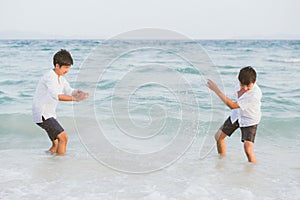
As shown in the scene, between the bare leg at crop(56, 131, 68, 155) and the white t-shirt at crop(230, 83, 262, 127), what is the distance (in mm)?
2205

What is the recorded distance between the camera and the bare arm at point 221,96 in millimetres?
4141

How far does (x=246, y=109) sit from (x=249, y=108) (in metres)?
0.04

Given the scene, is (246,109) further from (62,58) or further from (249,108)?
(62,58)

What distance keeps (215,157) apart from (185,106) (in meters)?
3.49

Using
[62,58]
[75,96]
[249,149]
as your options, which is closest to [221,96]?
[249,149]

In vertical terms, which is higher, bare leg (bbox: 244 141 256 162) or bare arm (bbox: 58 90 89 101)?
bare arm (bbox: 58 90 89 101)

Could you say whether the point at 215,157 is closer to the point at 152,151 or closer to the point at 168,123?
the point at 152,151

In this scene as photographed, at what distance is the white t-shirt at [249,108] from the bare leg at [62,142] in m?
2.20

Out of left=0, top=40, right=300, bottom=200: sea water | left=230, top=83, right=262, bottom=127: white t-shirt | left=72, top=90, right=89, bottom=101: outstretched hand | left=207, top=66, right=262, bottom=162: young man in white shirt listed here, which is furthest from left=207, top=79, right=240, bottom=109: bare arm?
left=72, top=90, right=89, bottom=101: outstretched hand

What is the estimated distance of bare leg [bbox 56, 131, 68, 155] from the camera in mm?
4742

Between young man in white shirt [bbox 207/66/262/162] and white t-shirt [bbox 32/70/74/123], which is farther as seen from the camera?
white t-shirt [bbox 32/70/74/123]

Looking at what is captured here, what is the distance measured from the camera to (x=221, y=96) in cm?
415

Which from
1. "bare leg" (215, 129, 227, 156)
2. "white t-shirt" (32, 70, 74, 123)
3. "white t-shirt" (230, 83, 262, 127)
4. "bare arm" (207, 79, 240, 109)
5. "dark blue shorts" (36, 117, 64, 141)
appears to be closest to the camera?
"bare arm" (207, 79, 240, 109)

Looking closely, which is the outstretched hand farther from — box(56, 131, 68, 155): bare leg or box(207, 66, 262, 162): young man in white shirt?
box(207, 66, 262, 162): young man in white shirt
